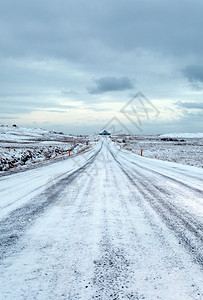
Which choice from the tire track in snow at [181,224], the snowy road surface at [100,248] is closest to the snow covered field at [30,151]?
the snowy road surface at [100,248]

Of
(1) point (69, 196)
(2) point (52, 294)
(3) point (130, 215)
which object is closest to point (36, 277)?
(2) point (52, 294)

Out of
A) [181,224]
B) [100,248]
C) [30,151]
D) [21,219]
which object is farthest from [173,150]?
[100,248]

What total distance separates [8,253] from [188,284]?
7.08ft

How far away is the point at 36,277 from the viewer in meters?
1.90

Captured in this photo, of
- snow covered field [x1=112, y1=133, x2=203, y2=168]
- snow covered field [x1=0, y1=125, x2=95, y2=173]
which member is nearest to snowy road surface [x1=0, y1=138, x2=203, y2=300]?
snow covered field [x1=0, y1=125, x2=95, y2=173]

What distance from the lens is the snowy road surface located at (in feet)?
5.77

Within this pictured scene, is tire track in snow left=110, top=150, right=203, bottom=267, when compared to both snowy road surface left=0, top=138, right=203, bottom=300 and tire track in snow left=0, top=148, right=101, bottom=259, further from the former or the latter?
tire track in snow left=0, top=148, right=101, bottom=259

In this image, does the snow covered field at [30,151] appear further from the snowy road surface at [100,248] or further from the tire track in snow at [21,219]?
the snowy road surface at [100,248]

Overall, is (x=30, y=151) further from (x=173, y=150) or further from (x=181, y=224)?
(x=173, y=150)

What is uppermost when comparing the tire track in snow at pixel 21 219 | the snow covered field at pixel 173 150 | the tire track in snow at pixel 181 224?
the tire track in snow at pixel 21 219

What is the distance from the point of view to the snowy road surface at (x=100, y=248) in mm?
1759

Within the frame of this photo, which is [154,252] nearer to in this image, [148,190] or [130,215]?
[130,215]

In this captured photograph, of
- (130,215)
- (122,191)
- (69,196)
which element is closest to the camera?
(130,215)

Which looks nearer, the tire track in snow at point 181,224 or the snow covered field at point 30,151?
the tire track in snow at point 181,224
